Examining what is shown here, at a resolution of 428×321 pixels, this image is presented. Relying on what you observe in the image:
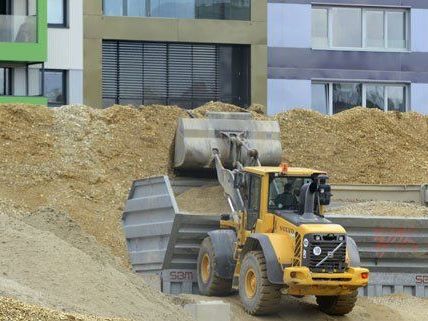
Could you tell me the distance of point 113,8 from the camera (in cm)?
3812

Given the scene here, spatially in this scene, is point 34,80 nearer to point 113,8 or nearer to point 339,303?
point 113,8

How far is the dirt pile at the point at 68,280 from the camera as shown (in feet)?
44.2

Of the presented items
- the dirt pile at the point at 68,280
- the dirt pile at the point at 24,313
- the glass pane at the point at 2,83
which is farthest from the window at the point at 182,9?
the dirt pile at the point at 24,313

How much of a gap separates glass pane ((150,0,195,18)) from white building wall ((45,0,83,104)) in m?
2.49

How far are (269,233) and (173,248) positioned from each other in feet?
7.16

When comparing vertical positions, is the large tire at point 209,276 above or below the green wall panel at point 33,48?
below

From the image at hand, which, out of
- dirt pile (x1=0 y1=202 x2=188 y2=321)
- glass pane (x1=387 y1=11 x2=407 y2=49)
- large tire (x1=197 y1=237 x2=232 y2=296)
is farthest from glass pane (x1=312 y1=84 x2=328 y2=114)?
dirt pile (x1=0 y1=202 x2=188 y2=321)

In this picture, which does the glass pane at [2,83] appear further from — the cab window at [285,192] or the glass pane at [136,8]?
the cab window at [285,192]

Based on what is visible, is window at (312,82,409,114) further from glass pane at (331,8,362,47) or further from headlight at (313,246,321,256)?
headlight at (313,246,321,256)

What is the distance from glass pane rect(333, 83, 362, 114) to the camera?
40.8 metres

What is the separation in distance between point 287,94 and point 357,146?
542 inches

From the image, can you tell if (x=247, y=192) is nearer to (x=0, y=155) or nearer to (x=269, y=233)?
(x=269, y=233)

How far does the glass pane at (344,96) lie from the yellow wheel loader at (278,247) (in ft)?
71.4

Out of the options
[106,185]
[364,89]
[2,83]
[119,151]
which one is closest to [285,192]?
[106,185]
